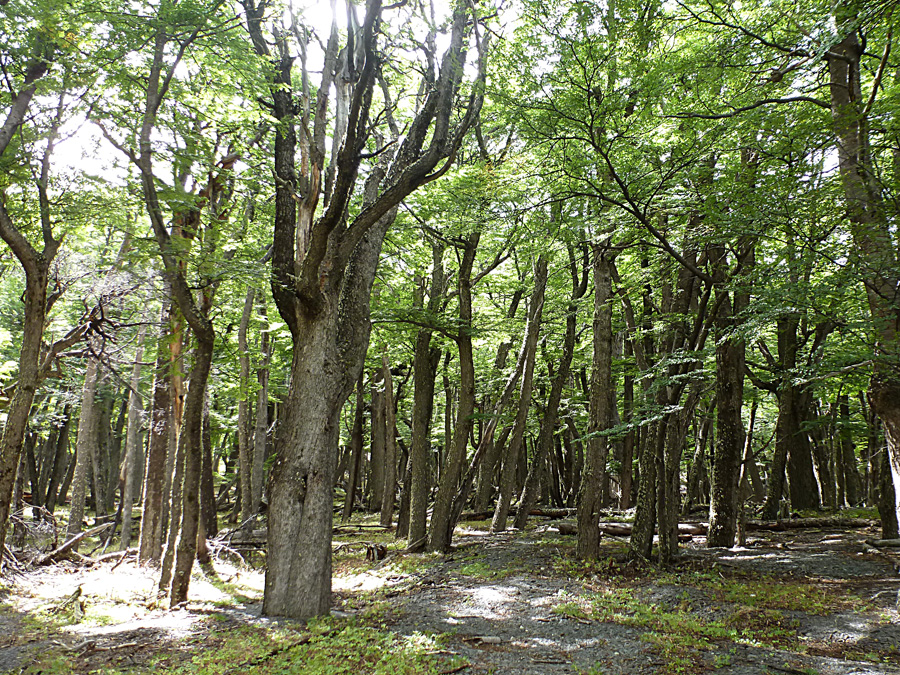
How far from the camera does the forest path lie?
5418mm

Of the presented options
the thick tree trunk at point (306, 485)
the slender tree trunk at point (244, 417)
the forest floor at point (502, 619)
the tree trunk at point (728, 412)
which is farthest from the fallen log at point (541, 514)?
the thick tree trunk at point (306, 485)

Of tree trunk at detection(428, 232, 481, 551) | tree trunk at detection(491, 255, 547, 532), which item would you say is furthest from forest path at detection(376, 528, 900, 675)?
tree trunk at detection(491, 255, 547, 532)

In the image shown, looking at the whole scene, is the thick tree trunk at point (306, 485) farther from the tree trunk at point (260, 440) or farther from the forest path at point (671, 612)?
the tree trunk at point (260, 440)

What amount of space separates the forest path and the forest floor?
0.09ft

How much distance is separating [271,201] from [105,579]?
7.62 meters

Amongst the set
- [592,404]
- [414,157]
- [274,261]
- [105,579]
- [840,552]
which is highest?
[414,157]

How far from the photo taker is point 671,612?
714cm

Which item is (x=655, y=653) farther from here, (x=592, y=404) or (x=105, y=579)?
(x=105, y=579)

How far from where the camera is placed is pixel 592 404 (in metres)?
10.3

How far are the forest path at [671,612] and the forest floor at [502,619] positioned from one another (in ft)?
0.09

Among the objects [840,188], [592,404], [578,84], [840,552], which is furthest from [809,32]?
[840,552]

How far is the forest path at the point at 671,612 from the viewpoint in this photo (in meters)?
5.42

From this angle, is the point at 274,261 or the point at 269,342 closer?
the point at 274,261

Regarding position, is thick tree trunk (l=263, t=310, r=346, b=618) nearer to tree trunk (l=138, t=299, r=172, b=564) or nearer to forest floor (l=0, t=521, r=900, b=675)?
forest floor (l=0, t=521, r=900, b=675)
